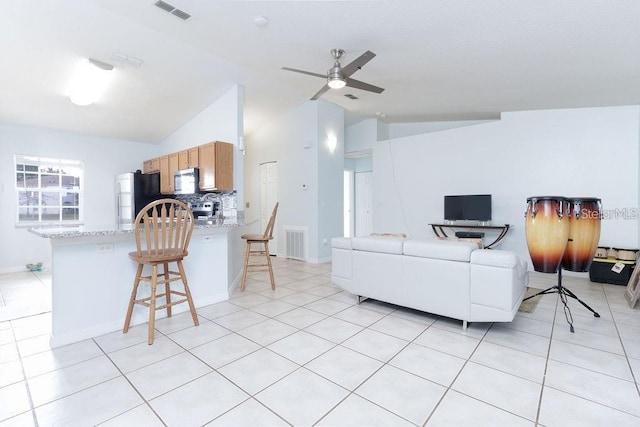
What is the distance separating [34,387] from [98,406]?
0.54 meters

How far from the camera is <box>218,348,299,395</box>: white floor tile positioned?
1779 millimetres

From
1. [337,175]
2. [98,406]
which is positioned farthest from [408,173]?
[98,406]

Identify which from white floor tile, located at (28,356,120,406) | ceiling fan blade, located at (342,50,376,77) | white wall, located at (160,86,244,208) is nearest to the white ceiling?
white wall, located at (160,86,244,208)

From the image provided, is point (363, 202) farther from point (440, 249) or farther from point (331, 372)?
point (331, 372)

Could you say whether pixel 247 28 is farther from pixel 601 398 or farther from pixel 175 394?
pixel 601 398

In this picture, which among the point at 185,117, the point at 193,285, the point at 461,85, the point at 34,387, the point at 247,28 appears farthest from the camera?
the point at 185,117

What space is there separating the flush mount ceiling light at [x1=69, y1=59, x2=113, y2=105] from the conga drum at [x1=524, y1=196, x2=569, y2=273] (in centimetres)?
479

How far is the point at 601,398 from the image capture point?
64.5 inches

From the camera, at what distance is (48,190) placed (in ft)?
17.5

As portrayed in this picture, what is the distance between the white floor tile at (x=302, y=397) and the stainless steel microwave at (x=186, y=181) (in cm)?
349

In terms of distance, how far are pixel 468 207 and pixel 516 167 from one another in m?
1.00

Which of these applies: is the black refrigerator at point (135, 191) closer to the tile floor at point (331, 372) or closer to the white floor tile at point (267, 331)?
the tile floor at point (331, 372)

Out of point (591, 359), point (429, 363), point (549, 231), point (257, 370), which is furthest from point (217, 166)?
point (591, 359)

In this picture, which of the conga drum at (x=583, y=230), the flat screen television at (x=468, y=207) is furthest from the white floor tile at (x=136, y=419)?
the flat screen television at (x=468, y=207)
